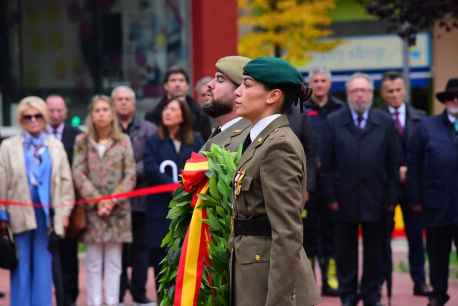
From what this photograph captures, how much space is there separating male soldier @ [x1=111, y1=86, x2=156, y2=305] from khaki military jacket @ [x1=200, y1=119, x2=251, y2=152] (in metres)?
4.54

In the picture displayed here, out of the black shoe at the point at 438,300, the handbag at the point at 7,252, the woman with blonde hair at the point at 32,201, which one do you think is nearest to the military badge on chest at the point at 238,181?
the handbag at the point at 7,252

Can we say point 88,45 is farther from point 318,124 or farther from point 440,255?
point 440,255

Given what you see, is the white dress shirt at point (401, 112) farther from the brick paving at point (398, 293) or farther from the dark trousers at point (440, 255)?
the dark trousers at point (440, 255)

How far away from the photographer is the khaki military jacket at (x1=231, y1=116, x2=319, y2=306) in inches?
233

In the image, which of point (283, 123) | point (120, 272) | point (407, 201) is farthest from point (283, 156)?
point (407, 201)

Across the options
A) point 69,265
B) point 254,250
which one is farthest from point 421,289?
point 254,250

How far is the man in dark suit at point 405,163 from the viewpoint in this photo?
1266 cm

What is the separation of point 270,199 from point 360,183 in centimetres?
535

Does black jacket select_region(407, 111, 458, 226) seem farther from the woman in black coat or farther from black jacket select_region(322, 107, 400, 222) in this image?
the woman in black coat

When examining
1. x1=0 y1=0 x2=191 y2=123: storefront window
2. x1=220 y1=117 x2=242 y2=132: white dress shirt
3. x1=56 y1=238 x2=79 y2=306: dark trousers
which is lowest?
x1=56 y1=238 x2=79 y2=306: dark trousers

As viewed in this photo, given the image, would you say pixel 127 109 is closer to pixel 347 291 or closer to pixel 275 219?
pixel 347 291

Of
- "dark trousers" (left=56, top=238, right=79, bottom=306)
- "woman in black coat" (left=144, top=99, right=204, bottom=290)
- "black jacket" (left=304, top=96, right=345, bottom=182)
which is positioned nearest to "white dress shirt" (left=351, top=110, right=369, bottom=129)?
"black jacket" (left=304, top=96, right=345, bottom=182)

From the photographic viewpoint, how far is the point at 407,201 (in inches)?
497

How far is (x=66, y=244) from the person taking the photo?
12.2 m
